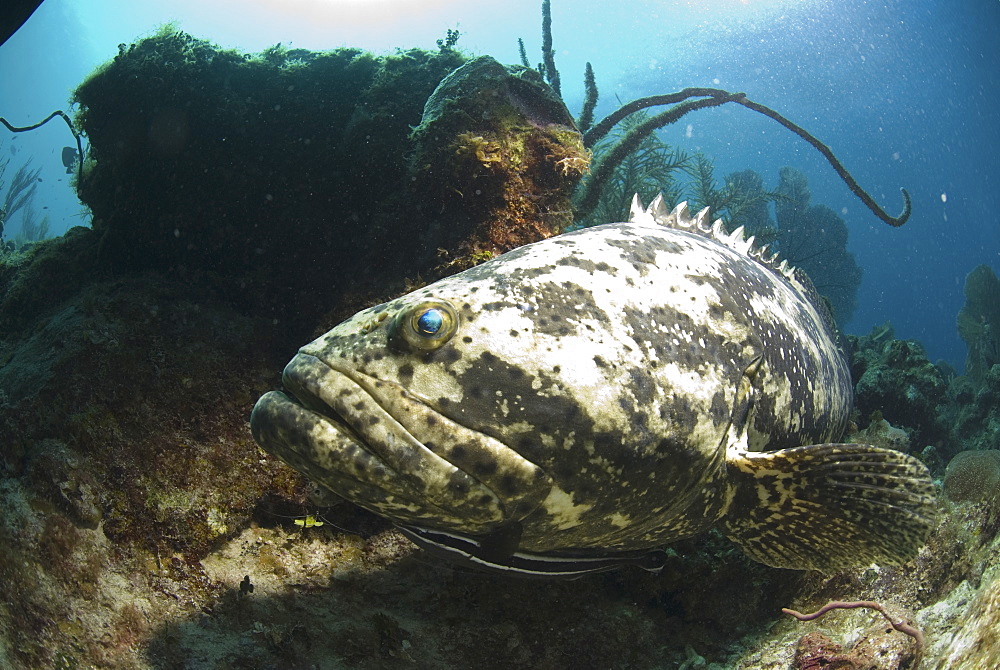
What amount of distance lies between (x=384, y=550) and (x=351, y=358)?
1850 millimetres

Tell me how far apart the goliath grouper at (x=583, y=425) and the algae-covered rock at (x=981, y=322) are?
61.2ft

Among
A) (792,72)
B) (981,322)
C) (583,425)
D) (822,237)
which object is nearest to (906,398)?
(583,425)

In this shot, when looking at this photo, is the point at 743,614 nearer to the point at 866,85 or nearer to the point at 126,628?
the point at 126,628

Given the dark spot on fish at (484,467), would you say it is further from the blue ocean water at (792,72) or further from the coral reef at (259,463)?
the blue ocean water at (792,72)

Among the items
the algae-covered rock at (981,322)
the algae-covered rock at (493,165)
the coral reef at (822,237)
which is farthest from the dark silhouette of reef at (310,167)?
the coral reef at (822,237)

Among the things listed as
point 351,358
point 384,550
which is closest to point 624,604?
point 384,550

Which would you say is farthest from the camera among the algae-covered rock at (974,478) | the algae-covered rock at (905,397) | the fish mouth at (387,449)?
the algae-covered rock at (905,397)

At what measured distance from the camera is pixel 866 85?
242 ft

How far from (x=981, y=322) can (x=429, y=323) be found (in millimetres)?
22650

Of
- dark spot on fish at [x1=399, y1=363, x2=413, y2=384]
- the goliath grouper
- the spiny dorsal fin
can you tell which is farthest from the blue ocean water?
dark spot on fish at [x1=399, y1=363, x2=413, y2=384]

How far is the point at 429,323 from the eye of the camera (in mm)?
1755

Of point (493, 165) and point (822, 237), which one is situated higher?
point (493, 165)

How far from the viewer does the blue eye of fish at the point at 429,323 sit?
1.75 m

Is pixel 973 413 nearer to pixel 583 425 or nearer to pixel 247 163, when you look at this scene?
pixel 583 425
